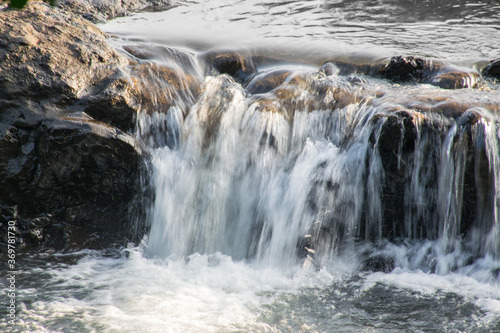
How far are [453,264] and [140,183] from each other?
3.04 metres

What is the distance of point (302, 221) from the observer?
4.23 m

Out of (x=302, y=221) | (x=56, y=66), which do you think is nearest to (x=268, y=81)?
(x=302, y=221)

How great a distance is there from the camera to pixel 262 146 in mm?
4656

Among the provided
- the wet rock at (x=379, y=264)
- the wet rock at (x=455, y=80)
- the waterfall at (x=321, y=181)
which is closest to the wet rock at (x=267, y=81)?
the waterfall at (x=321, y=181)

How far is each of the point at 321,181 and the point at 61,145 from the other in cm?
250

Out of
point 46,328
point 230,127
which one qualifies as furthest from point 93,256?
point 230,127

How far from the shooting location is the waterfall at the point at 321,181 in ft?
13.0

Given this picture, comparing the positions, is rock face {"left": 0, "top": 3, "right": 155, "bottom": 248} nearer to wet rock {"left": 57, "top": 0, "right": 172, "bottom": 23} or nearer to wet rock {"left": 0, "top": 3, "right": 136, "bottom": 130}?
wet rock {"left": 0, "top": 3, "right": 136, "bottom": 130}

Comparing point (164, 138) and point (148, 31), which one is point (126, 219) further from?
point (148, 31)

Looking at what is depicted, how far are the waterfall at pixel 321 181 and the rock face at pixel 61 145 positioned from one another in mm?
342

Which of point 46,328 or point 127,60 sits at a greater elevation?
point 127,60

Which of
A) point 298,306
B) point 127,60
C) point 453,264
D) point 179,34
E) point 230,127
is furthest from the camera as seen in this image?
point 179,34

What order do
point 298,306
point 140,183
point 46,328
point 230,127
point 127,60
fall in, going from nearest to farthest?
point 46,328 → point 298,306 → point 140,183 → point 230,127 → point 127,60

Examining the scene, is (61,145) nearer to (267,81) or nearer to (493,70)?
(267,81)
